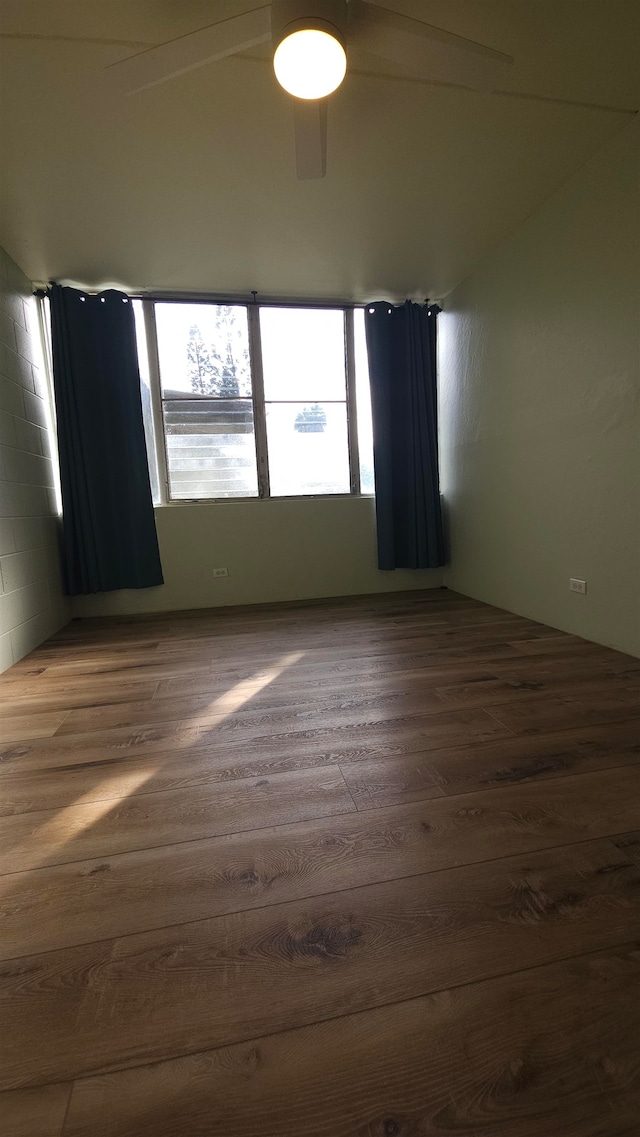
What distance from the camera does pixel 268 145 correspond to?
2.10m

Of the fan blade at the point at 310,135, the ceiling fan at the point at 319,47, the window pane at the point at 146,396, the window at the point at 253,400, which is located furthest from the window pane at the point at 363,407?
the ceiling fan at the point at 319,47

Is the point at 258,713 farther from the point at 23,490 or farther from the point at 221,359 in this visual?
the point at 221,359

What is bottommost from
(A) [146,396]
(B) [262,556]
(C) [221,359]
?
(B) [262,556]

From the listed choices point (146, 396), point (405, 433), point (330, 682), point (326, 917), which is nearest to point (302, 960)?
point (326, 917)

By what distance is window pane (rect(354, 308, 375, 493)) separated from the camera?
407 cm

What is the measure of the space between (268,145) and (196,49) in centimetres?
77

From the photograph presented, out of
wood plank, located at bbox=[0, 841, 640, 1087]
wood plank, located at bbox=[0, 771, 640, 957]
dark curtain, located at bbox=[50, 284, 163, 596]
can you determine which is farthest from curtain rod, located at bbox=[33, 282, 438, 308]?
wood plank, located at bbox=[0, 841, 640, 1087]

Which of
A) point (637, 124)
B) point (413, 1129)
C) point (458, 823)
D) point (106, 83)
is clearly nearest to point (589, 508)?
point (637, 124)

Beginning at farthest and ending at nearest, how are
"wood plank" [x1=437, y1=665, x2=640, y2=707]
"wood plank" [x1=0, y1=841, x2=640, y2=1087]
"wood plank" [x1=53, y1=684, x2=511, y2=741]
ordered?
"wood plank" [x1=437, y1=665, x2=640, y2=707], "wood plank" [x1=53, y1=684, x2=511, y2=741], "wood plank" [x1=0, y1=841, x2=640, y2=1087]

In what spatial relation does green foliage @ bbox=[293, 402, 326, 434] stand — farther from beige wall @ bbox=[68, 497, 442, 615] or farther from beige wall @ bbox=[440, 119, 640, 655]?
beige wall @ bbox=[440, 119, 640, 655]

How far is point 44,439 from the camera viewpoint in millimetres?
3469

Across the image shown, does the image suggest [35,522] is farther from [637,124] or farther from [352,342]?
[637,124]

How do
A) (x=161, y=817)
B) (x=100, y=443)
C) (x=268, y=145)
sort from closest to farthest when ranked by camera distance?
(x=161, y=817), (x=268, y=145), (x=100, y=443)

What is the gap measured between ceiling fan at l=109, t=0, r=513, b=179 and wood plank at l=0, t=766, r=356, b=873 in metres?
2.35
